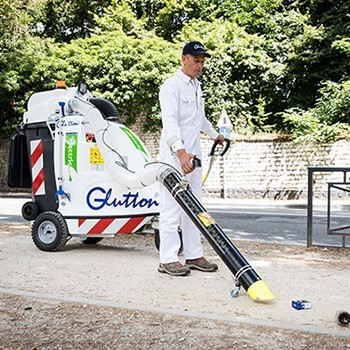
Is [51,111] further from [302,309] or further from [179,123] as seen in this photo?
[302,309]

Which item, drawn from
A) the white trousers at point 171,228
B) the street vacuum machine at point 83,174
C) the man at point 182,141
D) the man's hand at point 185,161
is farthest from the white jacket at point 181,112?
the street vacuum machine at point 83,174

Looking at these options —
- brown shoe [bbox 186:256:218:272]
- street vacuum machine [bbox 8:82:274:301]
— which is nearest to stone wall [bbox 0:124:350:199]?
street vacuum machine [bbox 8:82:274:301]

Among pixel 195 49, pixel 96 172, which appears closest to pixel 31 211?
pixel 96 172

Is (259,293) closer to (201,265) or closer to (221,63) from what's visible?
(201,265)

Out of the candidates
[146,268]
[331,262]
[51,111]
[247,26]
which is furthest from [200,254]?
[247,26]

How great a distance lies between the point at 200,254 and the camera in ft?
17.5

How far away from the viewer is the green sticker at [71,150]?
247 inches

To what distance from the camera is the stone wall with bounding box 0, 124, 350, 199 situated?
1727 cm

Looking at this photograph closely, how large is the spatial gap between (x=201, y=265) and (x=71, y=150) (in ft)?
6.83

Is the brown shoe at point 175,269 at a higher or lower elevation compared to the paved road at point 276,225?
higher

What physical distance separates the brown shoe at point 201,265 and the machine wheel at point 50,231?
1.65 m

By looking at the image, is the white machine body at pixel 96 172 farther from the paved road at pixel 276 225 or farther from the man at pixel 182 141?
the paved road at pixel 276 225

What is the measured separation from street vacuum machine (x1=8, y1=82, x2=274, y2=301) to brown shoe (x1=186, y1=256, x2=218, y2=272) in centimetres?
98

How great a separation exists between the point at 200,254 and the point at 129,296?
1.21m
